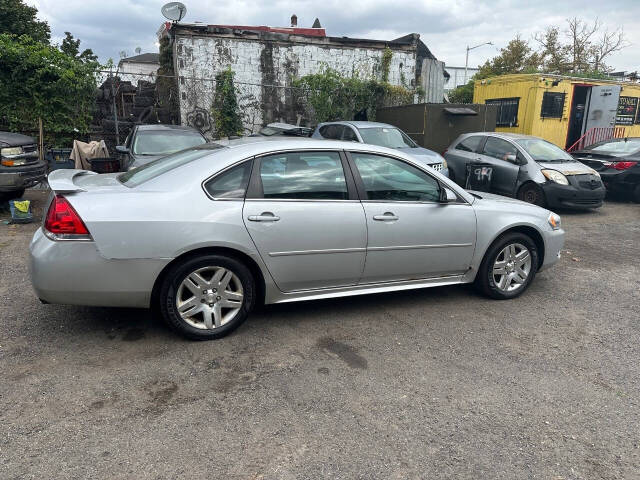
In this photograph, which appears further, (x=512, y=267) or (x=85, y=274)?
(x=512, y=267)

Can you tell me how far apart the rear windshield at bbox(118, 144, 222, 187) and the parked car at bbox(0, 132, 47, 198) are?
4309 millimetres

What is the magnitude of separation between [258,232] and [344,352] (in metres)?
1.13

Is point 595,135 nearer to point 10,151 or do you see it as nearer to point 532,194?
point 532,194

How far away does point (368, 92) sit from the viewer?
15430mm

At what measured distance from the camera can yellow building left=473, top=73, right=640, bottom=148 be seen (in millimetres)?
14523

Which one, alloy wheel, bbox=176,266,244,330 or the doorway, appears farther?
the doorway

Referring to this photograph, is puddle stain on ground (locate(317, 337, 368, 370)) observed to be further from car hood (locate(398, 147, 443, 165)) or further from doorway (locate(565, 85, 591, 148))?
doorway (locate(565, 85, 591, 148))

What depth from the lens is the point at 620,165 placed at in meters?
10.8

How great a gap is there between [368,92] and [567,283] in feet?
37.2

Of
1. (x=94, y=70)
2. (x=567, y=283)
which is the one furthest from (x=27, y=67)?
(x=567, y=283)

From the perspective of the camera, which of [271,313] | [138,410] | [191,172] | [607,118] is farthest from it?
[607,118]

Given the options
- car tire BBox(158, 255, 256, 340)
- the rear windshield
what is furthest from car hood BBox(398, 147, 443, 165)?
car tire BBox(158, 255, 256, 340)

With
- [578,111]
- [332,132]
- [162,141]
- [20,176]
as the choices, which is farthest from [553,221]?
[578,111]

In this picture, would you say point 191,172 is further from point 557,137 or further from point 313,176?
point 557,137
